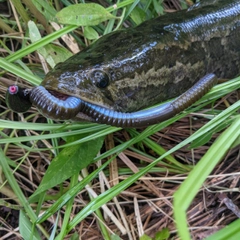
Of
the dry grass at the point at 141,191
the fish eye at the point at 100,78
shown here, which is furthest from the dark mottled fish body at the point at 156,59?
the dry grass at the point at 141,191

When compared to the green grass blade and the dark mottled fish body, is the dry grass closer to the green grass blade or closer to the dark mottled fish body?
the dark mottled fish body

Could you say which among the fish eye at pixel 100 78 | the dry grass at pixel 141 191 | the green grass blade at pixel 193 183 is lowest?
the dry grass at pixel 141 191

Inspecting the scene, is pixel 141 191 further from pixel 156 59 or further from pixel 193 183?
pixel 193 183

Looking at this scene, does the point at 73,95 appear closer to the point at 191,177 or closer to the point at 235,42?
the point at 191,177

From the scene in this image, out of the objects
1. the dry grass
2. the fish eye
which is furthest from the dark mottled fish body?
the dry grass

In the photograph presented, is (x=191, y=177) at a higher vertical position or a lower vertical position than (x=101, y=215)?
higher

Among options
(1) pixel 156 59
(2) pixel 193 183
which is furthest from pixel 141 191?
(2) pixel 193 183

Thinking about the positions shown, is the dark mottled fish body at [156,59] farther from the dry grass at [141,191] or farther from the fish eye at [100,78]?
the dry grass at [141,191]

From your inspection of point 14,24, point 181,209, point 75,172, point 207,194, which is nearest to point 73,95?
point 75,172
